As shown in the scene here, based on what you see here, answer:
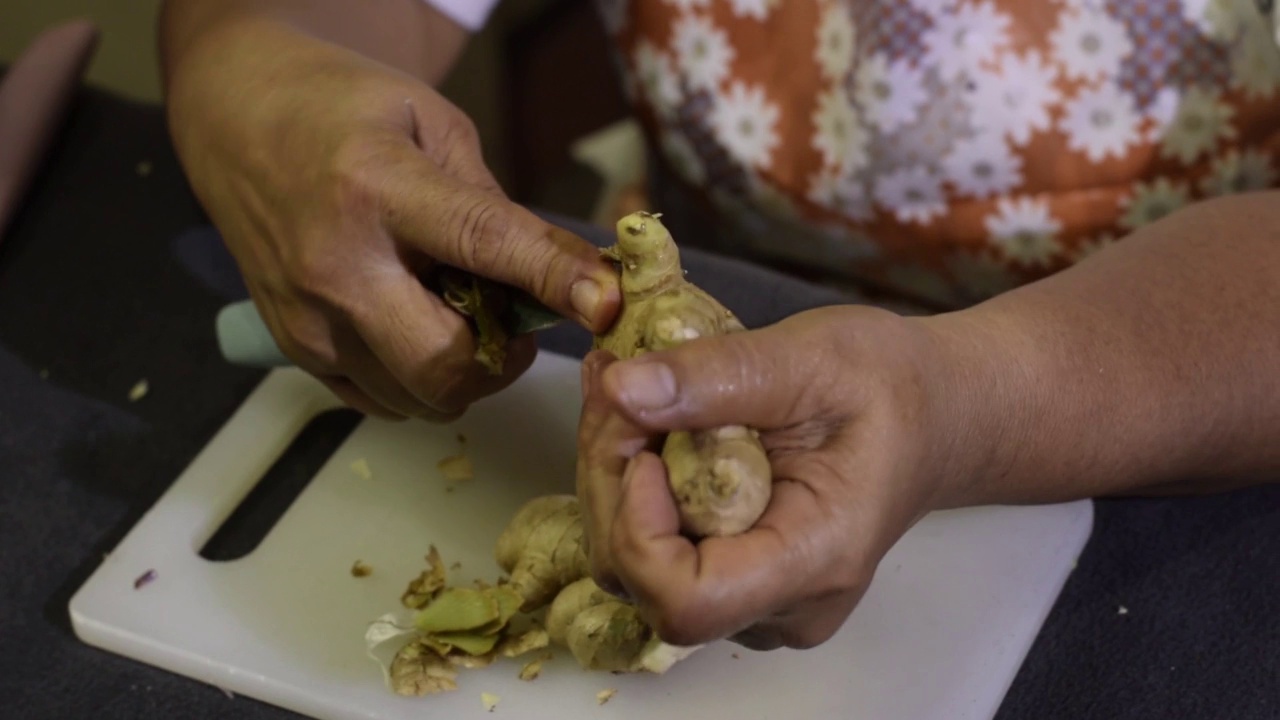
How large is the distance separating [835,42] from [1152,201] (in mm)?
282

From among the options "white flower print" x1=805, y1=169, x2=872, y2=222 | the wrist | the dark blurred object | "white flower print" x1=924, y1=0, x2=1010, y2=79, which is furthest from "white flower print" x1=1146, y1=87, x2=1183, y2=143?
the dark blurred object

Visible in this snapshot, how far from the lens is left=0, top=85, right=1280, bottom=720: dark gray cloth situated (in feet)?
2.48

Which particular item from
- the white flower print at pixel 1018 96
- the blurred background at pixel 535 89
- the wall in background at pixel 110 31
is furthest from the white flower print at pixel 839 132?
the wall in background at pixel 110 31

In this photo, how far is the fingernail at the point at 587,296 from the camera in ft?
2.13

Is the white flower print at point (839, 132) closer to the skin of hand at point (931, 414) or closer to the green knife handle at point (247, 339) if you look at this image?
the skin of hand at point (931, 414)

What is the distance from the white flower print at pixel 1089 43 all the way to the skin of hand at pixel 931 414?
0.53ft

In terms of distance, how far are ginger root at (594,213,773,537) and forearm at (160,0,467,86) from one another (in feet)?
1.32

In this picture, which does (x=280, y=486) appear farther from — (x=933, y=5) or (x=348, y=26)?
(x=933, y=5)

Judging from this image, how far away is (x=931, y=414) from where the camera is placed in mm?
593

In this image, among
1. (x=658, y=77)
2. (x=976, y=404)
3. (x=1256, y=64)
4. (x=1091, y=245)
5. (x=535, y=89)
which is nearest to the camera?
(x=976, y=404)

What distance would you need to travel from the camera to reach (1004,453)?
671 mm

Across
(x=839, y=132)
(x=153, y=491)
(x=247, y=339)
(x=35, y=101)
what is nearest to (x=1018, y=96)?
(x=839, y=132)

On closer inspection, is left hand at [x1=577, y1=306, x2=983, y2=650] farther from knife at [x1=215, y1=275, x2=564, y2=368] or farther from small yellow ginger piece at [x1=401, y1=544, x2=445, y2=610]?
knife at [x1=215, y1=275, x2=564, y2=368]

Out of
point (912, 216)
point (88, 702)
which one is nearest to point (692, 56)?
point (912, 216)
